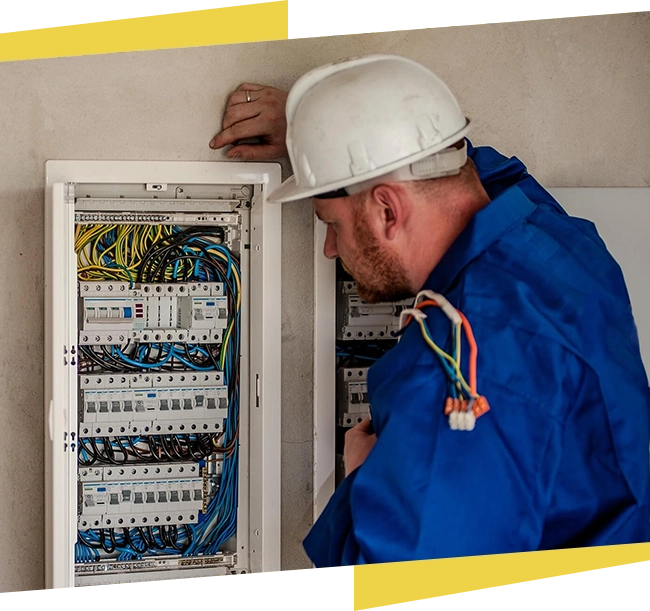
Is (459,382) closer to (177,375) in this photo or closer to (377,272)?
(377,272)

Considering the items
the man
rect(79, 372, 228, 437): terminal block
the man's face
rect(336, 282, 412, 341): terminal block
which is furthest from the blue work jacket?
rect(79, 372, 228, 437): terminal block

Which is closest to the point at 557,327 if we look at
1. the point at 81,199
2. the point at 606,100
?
the point at 606,100

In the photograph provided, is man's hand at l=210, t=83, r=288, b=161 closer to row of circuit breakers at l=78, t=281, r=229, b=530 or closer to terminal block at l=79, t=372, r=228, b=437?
row of circuit breakers at l=78, t=281, r=229, b=530

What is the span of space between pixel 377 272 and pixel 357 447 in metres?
0.34

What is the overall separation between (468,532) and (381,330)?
920mm

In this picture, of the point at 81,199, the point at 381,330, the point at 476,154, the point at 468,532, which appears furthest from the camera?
the point at 381,330

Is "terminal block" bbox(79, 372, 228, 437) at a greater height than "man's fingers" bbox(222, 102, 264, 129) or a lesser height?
lesser

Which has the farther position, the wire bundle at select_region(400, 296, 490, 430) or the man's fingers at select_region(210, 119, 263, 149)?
the man's fingers at select_region(210, 119, 263, 149)

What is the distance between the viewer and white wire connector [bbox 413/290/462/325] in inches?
51.8

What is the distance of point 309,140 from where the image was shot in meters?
1.56

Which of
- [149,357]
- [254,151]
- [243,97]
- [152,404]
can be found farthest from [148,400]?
[243,97]

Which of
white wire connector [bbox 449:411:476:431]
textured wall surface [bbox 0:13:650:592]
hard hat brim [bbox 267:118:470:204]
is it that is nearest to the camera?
white wire connector [bbox 449:411:476:431]

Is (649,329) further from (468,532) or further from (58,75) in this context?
(58,75)

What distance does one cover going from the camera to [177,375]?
2123 mm
